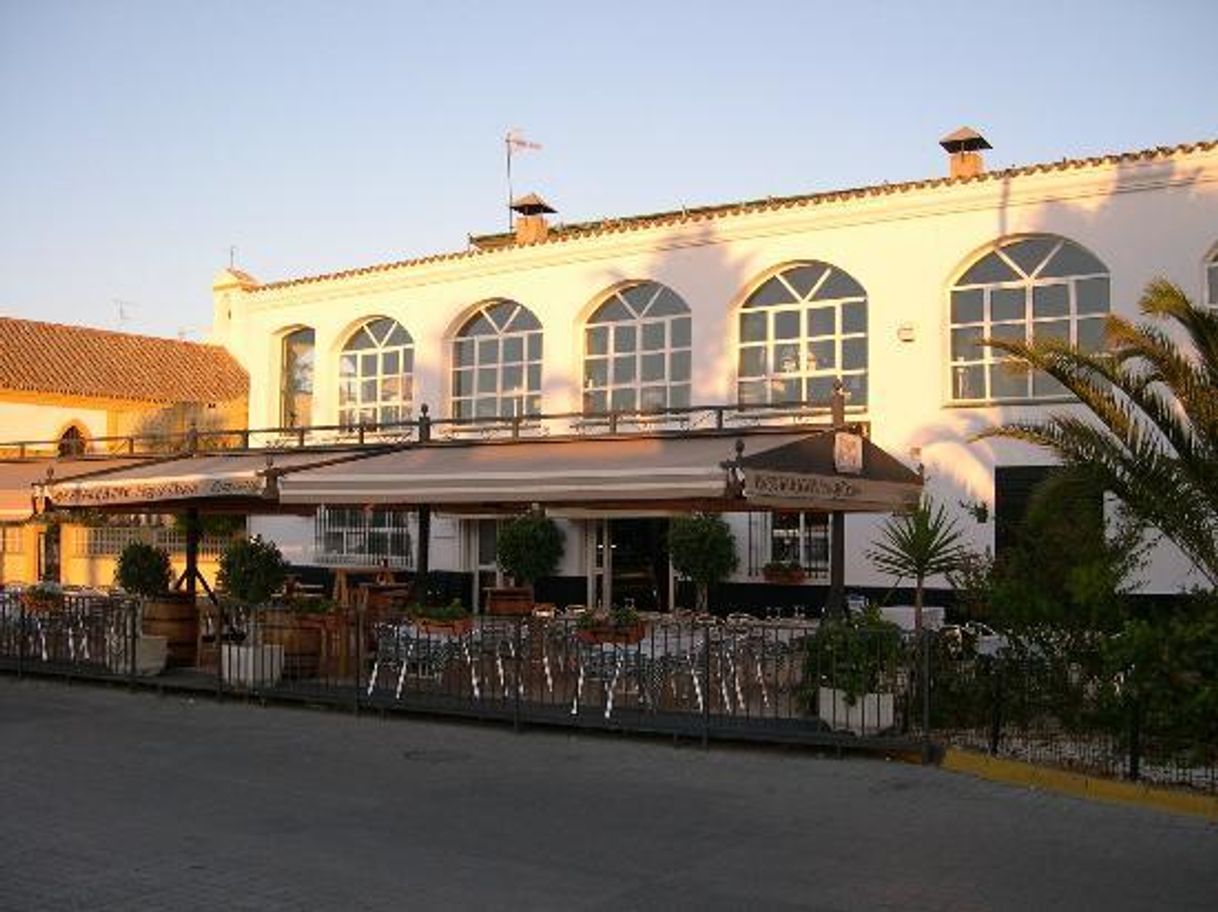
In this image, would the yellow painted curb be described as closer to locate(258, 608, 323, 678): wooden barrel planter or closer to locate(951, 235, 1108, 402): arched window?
locate(258, 608, 323, 678): wooden barrel planter

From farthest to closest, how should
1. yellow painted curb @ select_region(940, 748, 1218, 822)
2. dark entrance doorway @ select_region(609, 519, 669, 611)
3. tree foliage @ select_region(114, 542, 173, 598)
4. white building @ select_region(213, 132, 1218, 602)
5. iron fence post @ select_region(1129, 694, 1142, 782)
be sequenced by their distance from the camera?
dark entrance doorway @ select_region(609, 519, 669, 611)
white building @ select_region(213, 132, 1218, 602)
tree foliage @ select_region(114, 542, 173, 598)
iron fence post @ select_region(1129, 694, 1142, 782)
yellow painted curb @ select_region(940, 748, 1218, 822)

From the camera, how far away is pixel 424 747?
1230 centimetres

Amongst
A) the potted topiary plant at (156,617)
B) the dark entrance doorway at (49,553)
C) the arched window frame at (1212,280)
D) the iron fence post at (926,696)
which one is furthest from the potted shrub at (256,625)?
the dark entrance doorway at (49,553)

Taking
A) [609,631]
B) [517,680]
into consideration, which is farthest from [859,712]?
[517,680]

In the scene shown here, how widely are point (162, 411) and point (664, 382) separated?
22.5 meters

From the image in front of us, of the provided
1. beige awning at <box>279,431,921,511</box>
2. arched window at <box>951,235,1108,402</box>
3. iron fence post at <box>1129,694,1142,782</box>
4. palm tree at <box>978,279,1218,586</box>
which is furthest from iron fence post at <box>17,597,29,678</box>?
arched window at <box>951,235,1108,402</box>

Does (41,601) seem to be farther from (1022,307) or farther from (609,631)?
(1022,307)

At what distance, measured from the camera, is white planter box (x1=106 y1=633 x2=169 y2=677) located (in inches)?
641

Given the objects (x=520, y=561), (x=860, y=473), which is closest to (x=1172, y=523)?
(x=860, y=473)

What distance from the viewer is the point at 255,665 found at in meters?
15.2

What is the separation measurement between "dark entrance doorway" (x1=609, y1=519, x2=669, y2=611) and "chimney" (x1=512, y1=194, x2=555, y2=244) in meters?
6.33

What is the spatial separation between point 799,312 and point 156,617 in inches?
453

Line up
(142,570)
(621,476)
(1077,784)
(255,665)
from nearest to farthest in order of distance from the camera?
(1077,784)
(621,476)
(255,665)
(142,570)

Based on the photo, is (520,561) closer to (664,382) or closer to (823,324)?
(664,382)
